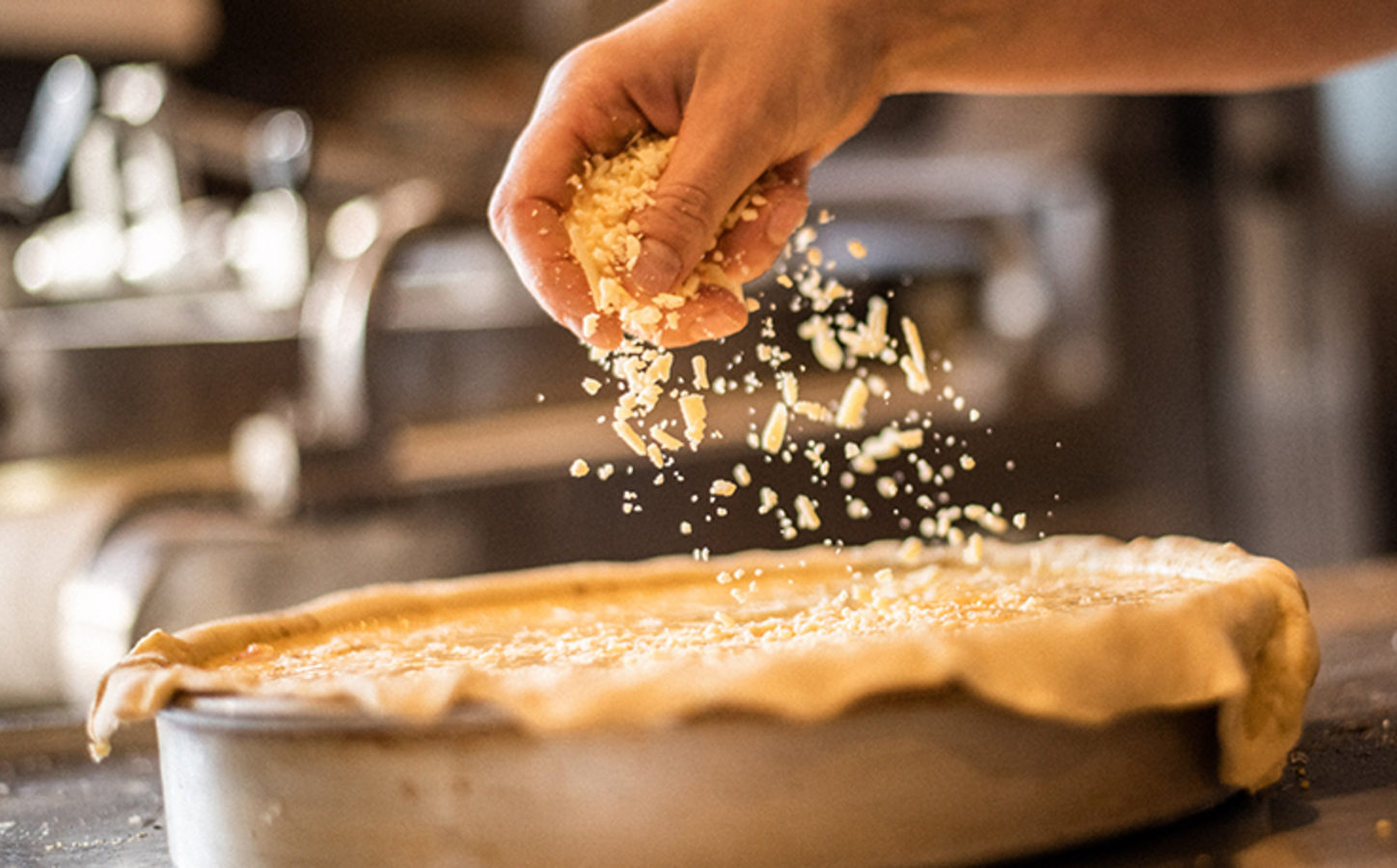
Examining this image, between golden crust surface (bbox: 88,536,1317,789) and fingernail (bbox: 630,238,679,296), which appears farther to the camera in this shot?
fingernail (bbox: 630,238,679,296)

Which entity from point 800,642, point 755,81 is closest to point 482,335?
point 755,81

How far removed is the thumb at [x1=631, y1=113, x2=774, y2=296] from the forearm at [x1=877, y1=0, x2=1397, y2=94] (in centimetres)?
26

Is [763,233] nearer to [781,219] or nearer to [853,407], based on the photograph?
[781,219]

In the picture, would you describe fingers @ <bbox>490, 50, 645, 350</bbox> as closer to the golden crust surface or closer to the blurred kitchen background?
the golden crust surface

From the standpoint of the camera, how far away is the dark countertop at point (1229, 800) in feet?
2.77

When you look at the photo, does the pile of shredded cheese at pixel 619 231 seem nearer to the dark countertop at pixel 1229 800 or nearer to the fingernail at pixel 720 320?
the fingernail at pixel 720 320

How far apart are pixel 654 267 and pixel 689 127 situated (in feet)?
0.41

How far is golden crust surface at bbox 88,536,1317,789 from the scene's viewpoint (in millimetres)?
769

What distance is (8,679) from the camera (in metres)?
2.55

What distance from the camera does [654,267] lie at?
1.16 metres

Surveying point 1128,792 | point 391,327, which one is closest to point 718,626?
point 1128,792

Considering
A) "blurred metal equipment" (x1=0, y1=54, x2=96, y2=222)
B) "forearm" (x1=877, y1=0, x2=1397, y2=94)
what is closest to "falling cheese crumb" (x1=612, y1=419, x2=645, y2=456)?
"forearm" (x1=877, y1=0, x2=1397, y2=94)

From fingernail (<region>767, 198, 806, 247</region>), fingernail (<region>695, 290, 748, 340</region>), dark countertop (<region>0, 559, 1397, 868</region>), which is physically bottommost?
dark countertop (<region>0, 559, 1397, 868</region>)

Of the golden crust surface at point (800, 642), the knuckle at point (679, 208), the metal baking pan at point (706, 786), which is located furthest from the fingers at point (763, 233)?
the metal baking pan at point (706, 786)
